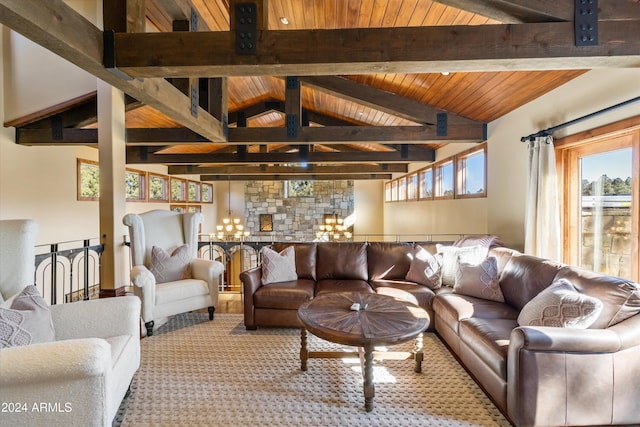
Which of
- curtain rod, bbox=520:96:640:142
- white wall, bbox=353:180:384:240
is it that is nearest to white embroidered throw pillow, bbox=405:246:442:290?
curtain rod, bbox=520:96:640:142

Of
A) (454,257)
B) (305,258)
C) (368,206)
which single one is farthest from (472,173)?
(368,206)

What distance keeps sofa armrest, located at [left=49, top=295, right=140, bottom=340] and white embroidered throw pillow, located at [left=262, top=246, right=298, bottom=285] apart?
154 centimetres

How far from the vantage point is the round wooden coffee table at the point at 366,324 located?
194cm

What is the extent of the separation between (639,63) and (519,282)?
5.85 feet

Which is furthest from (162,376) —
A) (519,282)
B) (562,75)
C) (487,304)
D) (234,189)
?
(234,189)

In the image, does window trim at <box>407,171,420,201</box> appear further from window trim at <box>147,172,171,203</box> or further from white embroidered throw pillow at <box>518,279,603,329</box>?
window trim at <box>147,172,171,203</box>

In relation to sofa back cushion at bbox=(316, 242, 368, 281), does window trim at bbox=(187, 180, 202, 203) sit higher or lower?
higher

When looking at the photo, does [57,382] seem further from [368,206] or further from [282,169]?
[368,206]

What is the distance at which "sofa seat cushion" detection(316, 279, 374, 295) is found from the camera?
3.35 m

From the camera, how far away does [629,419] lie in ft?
5.89

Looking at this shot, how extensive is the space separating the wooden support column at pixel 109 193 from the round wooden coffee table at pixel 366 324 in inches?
111

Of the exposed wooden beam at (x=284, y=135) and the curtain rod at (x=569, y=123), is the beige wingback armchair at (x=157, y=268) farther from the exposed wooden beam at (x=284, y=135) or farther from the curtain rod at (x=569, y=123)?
the curtain rod at (x=569, y=123)

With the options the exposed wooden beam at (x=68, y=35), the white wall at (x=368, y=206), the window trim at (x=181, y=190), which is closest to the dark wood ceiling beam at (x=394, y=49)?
the exposed wooden beam at (x=68, y=35)

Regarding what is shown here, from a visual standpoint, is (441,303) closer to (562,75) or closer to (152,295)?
(562,75)
